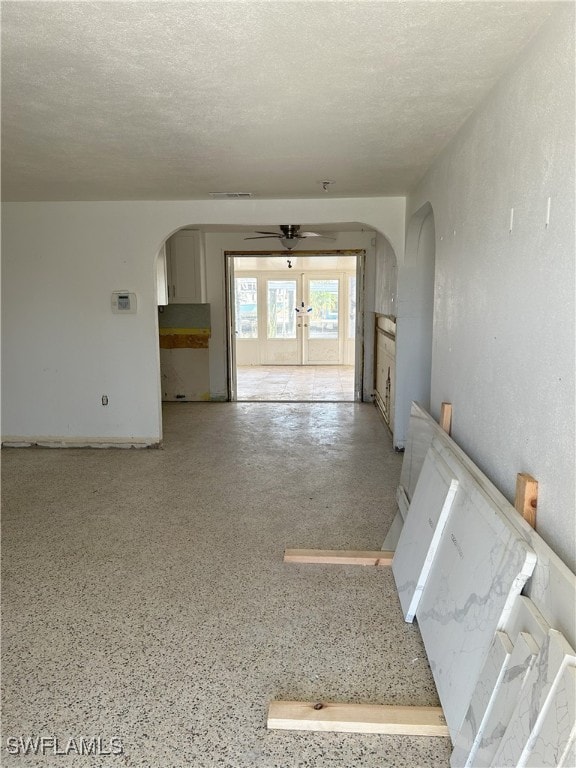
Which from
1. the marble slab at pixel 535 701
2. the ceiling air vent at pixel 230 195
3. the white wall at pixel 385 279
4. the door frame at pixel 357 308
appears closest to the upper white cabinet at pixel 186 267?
the door frame at pixel 357 308

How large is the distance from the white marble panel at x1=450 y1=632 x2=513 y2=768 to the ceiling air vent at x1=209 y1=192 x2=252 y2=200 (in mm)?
4031

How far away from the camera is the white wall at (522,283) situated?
1.55 meters

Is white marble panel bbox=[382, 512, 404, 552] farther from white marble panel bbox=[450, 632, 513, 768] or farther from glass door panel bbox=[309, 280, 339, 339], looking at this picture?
glass door panel bbox=[309, 280, 339, 339]

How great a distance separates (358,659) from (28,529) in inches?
91.9

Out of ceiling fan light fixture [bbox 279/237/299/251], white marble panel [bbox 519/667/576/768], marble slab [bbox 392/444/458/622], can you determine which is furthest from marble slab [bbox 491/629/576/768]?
ceiling fan light fixture [bbox 279/237/299/251]

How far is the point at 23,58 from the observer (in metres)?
2.02

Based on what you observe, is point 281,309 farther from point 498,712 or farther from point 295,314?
point 498,712

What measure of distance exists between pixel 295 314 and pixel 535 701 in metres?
10.8

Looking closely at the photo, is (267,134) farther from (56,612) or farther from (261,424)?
(261,424)

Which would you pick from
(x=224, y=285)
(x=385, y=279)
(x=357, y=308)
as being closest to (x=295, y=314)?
(x=224, y=285)

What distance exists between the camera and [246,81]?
219 centimetres

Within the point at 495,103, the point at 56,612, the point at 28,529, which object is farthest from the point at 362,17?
the point at 28,529

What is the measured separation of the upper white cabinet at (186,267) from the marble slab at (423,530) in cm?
531

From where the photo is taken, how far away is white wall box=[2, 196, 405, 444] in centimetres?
499
